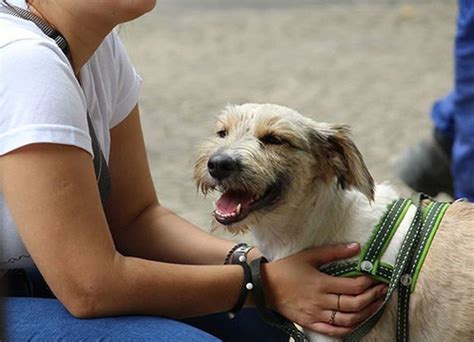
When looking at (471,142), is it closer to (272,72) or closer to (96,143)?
(96,143)

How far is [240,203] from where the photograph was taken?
2613 millimetres

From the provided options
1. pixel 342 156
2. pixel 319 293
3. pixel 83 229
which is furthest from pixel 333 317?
pixel 83 229

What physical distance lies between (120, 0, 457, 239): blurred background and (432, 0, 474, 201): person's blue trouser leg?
0.54 metres

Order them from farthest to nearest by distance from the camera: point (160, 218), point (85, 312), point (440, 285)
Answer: point (160, 218), point (440, 285), point (85, 312)

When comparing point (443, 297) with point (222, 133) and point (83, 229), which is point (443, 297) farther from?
point (83, 229)

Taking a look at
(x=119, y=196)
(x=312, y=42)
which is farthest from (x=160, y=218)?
(x=312, y=42)

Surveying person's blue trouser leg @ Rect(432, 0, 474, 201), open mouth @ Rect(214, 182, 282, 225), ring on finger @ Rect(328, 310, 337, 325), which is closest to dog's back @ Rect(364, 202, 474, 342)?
ring on finger @ Rect(328, 310, 337, 325)

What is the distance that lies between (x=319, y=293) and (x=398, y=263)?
210 millimetres

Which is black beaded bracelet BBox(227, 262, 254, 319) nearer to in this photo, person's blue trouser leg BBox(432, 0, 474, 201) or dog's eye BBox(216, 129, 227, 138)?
dog's eye BBox(216, 129, 227, 138)

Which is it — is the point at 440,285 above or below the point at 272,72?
above

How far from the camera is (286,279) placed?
2633mm

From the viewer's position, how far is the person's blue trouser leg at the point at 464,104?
4387 millimetres

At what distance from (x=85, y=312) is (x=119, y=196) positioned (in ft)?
2.01

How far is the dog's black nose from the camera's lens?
255cm
